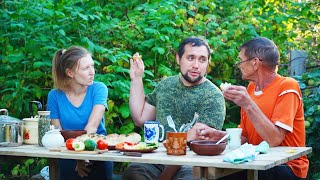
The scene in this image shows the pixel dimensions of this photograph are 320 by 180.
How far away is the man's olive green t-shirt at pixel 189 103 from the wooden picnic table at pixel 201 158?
52cm

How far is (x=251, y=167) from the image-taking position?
11.2 feet

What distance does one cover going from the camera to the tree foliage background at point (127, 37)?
6090 mm

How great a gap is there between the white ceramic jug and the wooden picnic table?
48 mm

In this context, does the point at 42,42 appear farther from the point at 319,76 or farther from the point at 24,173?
the point at 319,76

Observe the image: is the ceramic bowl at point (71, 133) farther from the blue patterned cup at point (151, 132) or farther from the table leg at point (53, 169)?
the blue patterned cup at point (151, 132)

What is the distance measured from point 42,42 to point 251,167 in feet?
10.4

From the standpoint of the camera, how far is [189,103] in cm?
475

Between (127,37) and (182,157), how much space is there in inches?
116

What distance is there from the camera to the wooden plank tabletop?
349cm

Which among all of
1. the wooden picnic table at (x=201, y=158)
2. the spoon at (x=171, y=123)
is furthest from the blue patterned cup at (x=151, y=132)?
the spoon at (x=171, y=123)

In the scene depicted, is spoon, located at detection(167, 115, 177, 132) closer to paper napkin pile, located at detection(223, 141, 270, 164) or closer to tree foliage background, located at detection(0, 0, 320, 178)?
paper napkin pile, located at detection(223, 141, 270, 164)

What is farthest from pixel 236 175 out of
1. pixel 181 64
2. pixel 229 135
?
pixel 181 64

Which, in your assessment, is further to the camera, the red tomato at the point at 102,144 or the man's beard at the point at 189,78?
the man's beard at the point at 189,78

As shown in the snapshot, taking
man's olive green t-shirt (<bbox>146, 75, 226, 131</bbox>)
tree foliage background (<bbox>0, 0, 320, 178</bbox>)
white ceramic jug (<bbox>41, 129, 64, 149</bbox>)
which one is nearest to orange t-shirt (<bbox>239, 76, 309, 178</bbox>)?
man's olive green t-shirt (<bbox>146, 75, 226, 131</bbox>)
